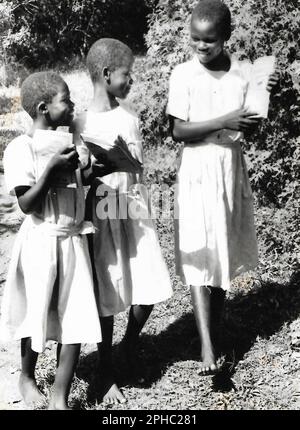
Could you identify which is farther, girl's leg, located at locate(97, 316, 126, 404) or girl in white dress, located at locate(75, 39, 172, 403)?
girl's leg, located at locate(97, 316, 126, 404)

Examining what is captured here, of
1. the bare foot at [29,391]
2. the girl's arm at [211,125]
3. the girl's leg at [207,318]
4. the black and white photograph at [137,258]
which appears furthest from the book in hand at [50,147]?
the bare foot at [29,391]

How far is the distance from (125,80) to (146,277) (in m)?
1.03

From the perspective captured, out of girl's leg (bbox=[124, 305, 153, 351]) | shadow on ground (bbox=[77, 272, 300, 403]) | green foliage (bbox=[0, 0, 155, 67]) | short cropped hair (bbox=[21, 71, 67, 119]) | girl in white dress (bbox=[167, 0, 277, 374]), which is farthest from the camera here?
green foliage (bbox=[0, 0, 155, 67])

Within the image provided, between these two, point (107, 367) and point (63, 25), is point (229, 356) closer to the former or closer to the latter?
point (107, 367)

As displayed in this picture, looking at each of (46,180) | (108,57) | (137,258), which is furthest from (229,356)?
(108,57)

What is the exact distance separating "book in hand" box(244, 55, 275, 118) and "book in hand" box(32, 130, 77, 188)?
0.96 m

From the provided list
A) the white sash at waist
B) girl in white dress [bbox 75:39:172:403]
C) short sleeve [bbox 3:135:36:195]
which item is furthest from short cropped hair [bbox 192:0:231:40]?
the white sash at waist

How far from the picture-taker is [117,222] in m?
3.19

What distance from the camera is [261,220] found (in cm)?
557

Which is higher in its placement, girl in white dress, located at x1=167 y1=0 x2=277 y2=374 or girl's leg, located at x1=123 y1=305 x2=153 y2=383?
girl in white dress, located at x1=167 y1=0 x2=277 y2=374

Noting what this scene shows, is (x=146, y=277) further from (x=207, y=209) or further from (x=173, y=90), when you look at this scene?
(x=173, y=90)

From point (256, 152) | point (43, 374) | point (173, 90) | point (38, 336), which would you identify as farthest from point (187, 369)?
point (256, 152)

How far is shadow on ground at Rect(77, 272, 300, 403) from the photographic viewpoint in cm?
358

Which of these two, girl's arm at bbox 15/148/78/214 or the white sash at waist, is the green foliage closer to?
the white sash at waist
